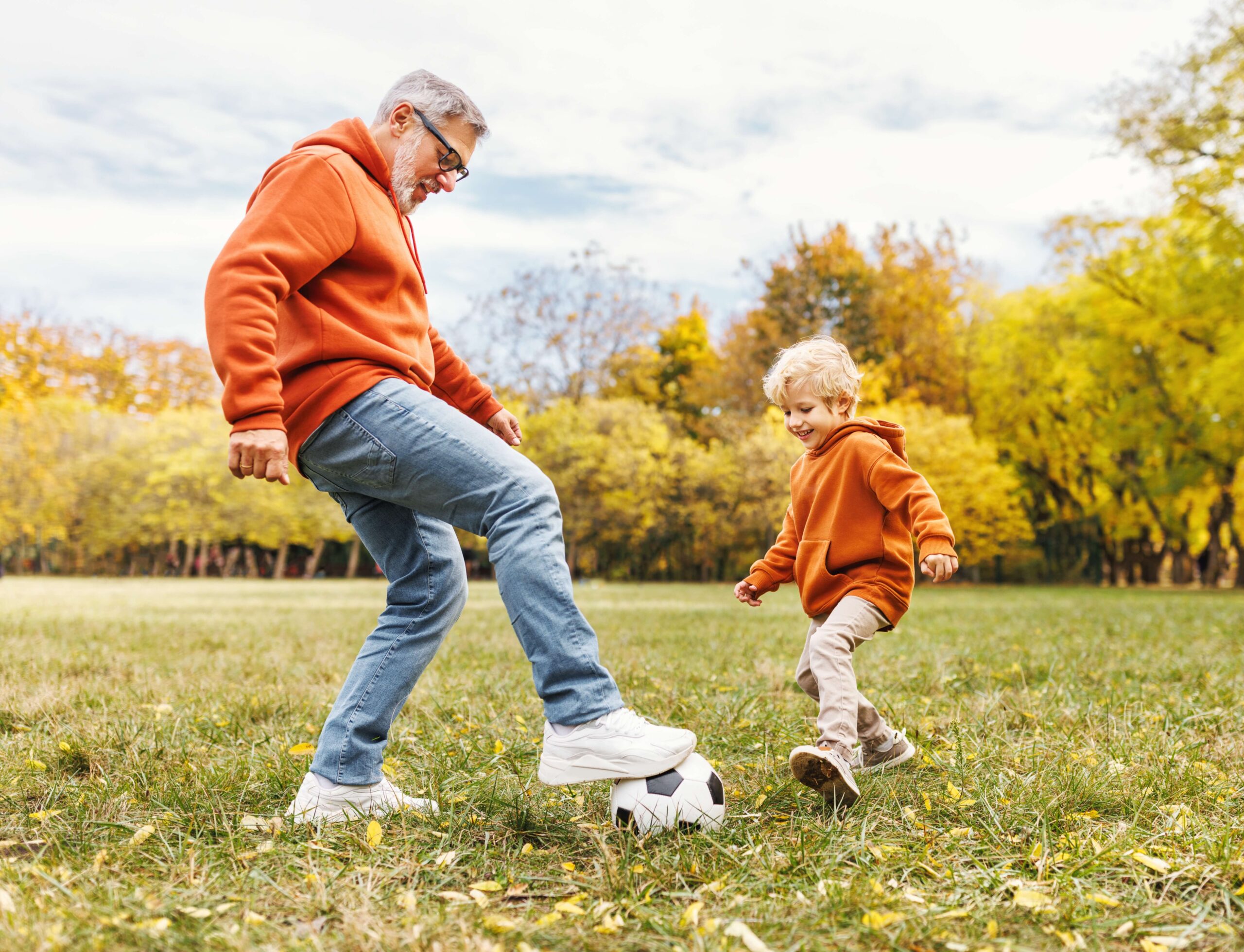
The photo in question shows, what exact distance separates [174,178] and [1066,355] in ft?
103

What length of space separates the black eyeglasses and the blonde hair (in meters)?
1.25

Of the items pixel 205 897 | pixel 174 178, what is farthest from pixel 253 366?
pixel 174 178

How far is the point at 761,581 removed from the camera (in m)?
3.45

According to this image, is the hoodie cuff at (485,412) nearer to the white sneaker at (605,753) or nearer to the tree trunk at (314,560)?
the white sneaker at (605,753)

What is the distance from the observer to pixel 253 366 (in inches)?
92.6

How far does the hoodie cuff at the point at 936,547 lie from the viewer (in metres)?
2.81

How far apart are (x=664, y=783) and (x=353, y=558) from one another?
146 ft

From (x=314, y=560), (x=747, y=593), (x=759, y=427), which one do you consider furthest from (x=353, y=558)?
(x=747, y=593)

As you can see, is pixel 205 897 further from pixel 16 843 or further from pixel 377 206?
pixel 377 206

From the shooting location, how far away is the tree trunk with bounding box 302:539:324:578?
44438 mm

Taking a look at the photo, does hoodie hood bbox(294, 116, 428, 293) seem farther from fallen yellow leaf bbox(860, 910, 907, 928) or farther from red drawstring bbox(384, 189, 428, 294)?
fallen yellow leaf bbox(860, 910, 907, 928)

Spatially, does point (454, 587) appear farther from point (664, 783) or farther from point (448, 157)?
point (448, 157)

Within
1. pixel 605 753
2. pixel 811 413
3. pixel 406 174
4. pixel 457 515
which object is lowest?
pixel 605 753

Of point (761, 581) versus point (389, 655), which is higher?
point (761, 581)
